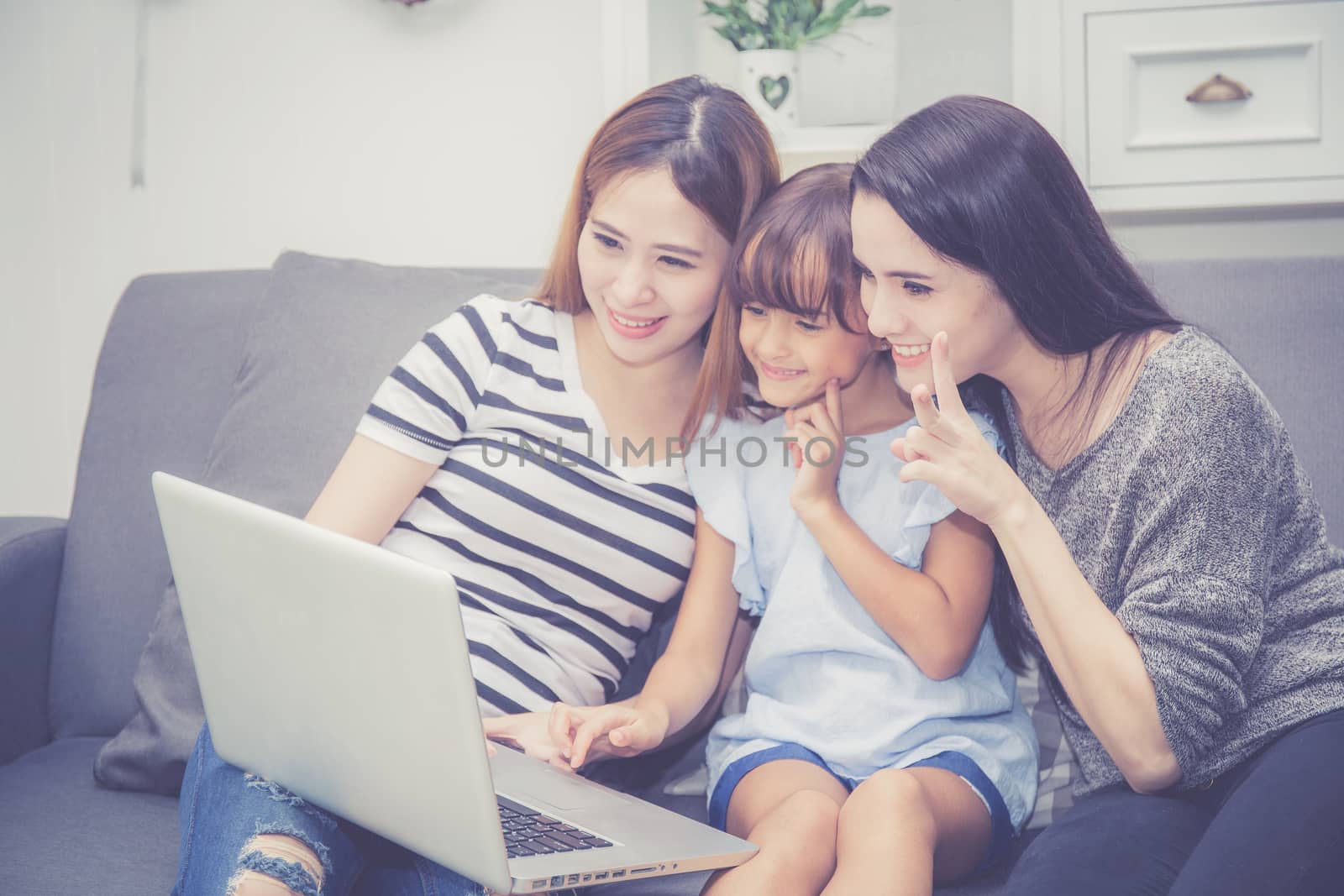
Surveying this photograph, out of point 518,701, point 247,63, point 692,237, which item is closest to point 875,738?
point 518,701

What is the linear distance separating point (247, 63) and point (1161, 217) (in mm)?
1415

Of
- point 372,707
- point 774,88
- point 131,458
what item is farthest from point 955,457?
point 131,458

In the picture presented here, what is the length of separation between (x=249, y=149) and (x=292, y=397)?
0.71 m

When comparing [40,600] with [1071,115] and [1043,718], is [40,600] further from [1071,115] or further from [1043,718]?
[1071,115]

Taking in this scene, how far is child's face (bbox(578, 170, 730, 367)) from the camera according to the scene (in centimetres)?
117

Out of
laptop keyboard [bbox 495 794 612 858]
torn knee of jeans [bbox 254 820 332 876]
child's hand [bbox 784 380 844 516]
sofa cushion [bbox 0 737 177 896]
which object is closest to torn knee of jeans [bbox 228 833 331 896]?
torn knee of jeans [bbox 254 820 332 876]

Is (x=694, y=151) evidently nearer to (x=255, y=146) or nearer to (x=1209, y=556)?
(x=1209, y=556)

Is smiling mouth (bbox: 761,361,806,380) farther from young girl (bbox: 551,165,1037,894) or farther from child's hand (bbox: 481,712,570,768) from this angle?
child's hand (bbox: 481,712,570,768)

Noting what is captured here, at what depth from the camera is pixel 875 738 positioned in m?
1.13

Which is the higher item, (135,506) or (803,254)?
(803,254)

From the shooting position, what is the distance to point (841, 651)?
119cm

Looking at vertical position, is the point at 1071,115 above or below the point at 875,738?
above

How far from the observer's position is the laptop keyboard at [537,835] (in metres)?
0.85

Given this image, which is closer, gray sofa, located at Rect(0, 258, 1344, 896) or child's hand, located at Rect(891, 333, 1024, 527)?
child's hand, located at Rect(891, 333, 1024, 527)
